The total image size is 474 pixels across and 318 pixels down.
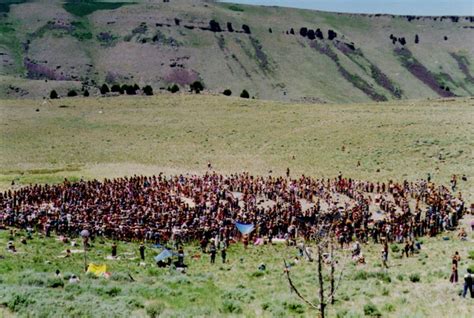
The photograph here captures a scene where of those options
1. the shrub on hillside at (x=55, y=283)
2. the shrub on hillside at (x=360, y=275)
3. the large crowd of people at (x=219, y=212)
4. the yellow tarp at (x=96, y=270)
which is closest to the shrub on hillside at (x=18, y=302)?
the shrub on hillside at (x=55, y=283)

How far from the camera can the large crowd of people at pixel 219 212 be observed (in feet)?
115

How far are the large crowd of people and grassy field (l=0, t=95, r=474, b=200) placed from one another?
10596mm

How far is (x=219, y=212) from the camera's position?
39.5m

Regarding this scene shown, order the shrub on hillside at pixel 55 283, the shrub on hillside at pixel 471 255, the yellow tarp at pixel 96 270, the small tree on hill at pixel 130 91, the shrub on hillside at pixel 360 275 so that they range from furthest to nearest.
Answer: the small tree on hill at pixel 130 91 → the shrub on hillside at pixel 471 255 → the shrub on hillside at pixel 360 275 → the yellow tarp at pixel 96 270 → the shrub on hillside at pixel 55 283

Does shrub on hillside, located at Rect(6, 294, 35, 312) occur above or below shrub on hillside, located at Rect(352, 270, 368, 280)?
above

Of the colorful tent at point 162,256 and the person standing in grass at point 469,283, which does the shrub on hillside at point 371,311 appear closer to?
the person standing in grass at point 469,283

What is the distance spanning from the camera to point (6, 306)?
52.3ft

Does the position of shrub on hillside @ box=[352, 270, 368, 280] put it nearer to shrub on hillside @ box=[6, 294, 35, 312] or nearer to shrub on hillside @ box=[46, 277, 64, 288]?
shrub on hillside @ box=[46, 277, 64, 288]

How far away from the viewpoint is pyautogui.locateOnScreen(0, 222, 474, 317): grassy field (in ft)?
55.6

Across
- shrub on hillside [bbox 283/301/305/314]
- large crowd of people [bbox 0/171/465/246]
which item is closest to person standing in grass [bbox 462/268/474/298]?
shrub on hillside [bbox 283/301/305/314]

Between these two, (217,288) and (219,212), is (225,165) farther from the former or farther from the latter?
(217,288)

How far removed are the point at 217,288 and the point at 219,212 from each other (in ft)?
55.3

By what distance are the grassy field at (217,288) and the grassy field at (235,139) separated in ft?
85.6

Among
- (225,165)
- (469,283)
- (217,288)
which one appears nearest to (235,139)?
(225,165)
